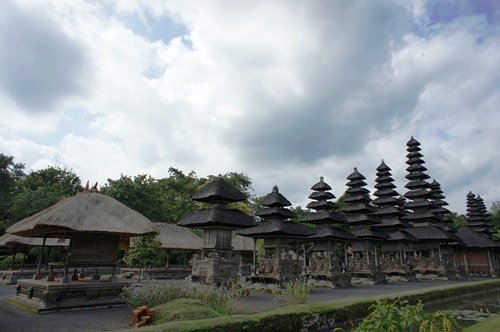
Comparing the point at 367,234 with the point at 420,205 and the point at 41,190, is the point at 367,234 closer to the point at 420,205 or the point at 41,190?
the point at 420,205

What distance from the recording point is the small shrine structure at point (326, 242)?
24703 mm

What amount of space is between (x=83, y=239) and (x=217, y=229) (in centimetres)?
710

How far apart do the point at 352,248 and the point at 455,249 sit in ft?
71.3

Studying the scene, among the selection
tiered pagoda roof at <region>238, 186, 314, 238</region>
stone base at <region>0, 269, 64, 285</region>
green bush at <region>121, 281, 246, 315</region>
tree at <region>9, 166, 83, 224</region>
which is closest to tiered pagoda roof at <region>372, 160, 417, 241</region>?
tiered pagoda roof at <region>238, 186, 314, 238</region>

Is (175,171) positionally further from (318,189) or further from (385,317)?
(385,317)

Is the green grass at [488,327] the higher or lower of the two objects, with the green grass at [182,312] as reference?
lower

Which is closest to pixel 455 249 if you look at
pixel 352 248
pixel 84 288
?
pixel 352 248

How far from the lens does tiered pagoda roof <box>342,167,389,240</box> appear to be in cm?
3008

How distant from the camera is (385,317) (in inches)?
183

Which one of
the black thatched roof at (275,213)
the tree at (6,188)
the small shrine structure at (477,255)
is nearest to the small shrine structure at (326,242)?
the black thatched roof at (275,213)

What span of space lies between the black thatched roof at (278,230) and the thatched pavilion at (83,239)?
8.53 meters

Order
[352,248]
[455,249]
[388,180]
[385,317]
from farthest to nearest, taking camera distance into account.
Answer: [455,249], [388,180], [352,248], [385,317]

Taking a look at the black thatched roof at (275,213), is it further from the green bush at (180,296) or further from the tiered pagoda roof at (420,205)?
the tiered pagoda roof at (420,205)

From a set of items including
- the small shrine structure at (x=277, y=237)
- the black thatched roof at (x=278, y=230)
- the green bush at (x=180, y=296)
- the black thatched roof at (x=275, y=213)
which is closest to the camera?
the green bush at (x=180, y=296)
